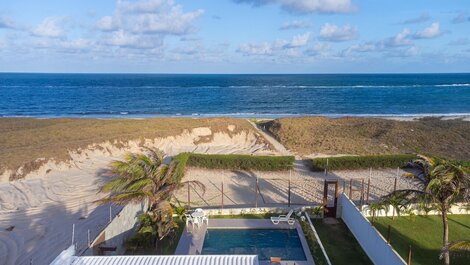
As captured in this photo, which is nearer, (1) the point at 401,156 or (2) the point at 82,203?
(2) the point at 82,203

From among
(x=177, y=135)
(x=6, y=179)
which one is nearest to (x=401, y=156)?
(x=177, y=135)

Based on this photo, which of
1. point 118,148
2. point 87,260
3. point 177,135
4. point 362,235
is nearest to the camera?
point 87,260

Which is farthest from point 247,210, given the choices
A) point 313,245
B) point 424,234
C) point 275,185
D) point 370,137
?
point 370,137

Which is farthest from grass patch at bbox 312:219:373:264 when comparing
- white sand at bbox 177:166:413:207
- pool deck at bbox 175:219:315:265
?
white sand at bbox 177:166:413:207

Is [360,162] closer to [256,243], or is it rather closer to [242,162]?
[242,162]

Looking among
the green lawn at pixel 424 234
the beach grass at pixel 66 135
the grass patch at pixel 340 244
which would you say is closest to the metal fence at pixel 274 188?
the green lawn at pixel 424 234

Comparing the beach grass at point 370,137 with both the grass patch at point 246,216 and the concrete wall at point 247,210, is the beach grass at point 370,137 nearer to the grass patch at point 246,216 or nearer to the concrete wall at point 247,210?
the concrete wall at point 247,210

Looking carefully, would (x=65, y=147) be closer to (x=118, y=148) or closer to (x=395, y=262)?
(x=118, y=148)
